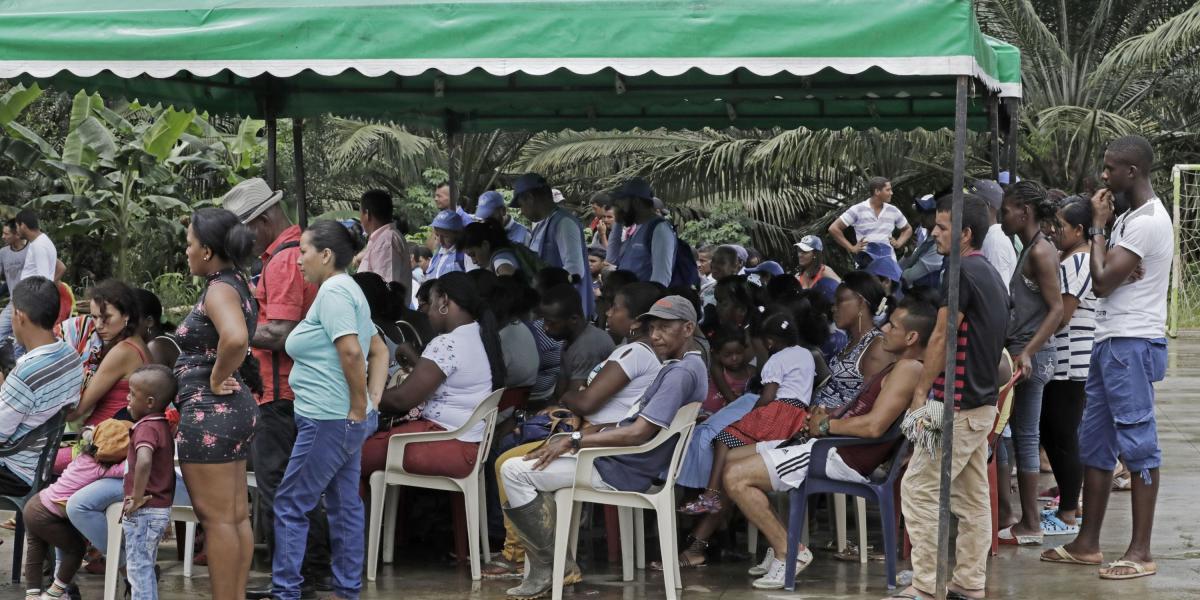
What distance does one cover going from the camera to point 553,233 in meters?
9.22

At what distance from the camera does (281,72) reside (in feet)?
18.8

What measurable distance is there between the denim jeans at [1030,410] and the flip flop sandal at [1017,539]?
0.33 m

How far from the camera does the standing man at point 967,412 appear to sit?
560cm

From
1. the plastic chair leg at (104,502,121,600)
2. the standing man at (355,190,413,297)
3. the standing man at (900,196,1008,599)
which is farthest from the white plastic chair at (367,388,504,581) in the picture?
the standing man at (355,190,413,297)

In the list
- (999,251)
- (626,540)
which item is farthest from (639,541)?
(999,251)

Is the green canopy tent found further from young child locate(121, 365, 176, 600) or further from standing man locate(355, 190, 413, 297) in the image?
standing man locate(355, 190, 413, 297)

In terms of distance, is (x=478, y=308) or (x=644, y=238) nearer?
(x=478, y=308)

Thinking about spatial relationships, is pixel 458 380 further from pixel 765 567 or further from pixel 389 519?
pixel 765 567

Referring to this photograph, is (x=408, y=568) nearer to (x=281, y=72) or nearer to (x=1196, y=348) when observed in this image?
(x=281, y=72)

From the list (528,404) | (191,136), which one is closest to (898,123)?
(528,404)

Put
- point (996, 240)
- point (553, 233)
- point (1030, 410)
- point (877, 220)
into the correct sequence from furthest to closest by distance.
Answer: point (877, 220) < point (553, 233) < point (996, 240) < point (1030, 410)

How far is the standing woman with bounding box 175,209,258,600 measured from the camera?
197 inches

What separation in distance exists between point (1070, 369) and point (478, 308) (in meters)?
3.24

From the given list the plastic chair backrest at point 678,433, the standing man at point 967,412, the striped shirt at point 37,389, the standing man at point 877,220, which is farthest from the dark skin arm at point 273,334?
the standing man at point 877,220
